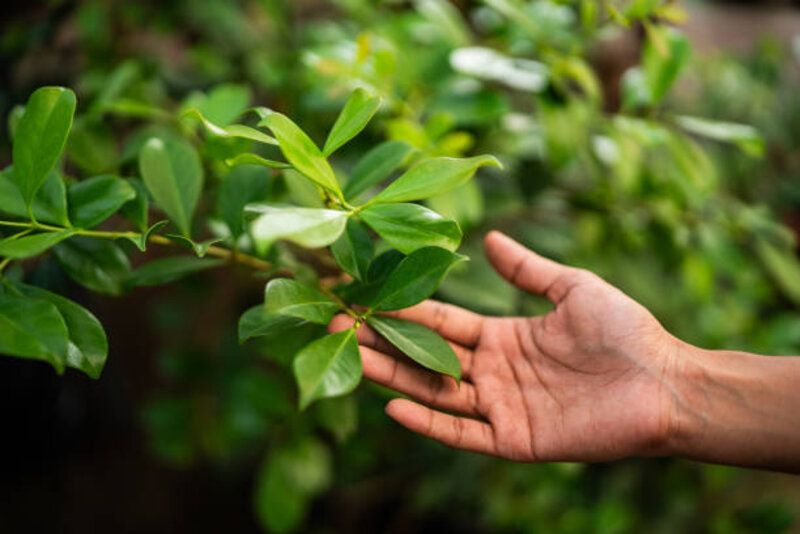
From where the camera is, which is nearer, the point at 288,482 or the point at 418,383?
the point at 418,383

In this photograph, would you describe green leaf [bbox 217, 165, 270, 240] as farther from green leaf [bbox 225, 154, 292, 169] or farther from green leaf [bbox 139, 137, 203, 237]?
green leaf [bbox 225, 154, 292, 169]

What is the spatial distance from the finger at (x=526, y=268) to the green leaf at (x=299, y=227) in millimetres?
457

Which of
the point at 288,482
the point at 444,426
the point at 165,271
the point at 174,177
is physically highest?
the point at 174,177

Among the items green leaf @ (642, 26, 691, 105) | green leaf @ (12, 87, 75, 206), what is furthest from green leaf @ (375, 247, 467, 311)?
green leaf @ (642, 26, 691, 105)

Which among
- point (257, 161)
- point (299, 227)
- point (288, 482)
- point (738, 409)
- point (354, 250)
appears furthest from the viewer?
point (288, 482)

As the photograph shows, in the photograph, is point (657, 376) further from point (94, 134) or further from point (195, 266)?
point (94, 134)

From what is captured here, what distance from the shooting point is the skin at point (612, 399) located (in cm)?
78

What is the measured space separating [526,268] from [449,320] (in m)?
0.14

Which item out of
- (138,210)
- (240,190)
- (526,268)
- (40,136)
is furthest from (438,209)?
(40,136)

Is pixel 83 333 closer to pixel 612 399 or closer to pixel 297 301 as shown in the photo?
pixel 297 301

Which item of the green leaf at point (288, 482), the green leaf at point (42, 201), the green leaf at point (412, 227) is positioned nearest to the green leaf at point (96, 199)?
the green leaf at point (42, 201)

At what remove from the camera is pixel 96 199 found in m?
0.67

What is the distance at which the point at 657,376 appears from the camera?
809 millimetres

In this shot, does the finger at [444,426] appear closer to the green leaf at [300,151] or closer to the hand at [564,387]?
the hand at [564,387]
